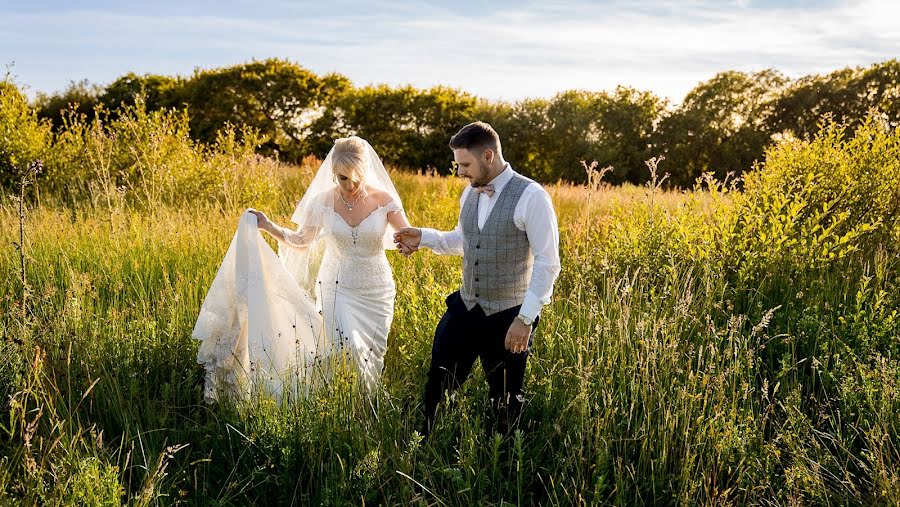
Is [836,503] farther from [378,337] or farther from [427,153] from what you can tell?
[427,153]

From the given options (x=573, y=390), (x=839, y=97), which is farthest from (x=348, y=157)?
(x=839, y=97)

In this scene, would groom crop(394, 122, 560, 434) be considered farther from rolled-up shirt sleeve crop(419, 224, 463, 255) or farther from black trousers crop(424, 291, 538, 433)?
rolled-up shirt sleeve crop(419, 224, 463, 255)

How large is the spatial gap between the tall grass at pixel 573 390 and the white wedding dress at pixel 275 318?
23 centimetres

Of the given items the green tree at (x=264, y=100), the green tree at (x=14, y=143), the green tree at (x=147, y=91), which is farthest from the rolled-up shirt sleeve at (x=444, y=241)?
the green tree at (x=147, y=91)

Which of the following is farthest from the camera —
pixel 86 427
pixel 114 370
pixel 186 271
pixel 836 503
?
pixel 186 271

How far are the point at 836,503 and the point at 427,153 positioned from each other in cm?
1738

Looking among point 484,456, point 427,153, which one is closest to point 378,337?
point 484,456

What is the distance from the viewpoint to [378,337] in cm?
465

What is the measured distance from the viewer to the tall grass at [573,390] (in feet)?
10.5

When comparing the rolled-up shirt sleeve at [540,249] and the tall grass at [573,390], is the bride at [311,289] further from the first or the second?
the rolled-up shirt sleeve at [540,249]

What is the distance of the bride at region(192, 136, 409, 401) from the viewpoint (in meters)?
4.27

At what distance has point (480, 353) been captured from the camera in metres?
3.71

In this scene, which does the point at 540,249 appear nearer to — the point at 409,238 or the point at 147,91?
the point at 409,238

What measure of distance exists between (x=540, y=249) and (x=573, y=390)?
90 cm
